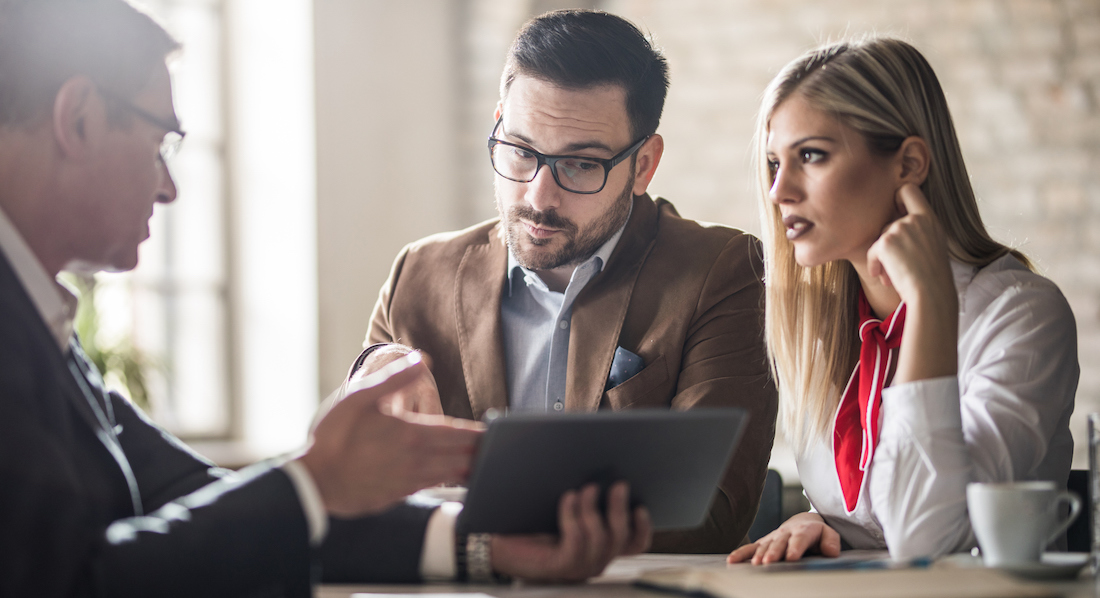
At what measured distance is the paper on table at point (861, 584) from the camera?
890mm

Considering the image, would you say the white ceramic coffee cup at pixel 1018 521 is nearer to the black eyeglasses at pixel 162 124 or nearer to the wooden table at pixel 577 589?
the wooden table at pixel 577 589

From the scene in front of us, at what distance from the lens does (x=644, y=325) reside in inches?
79.0

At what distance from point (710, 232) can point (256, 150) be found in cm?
319

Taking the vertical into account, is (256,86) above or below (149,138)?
above

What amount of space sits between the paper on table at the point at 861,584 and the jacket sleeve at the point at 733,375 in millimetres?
719

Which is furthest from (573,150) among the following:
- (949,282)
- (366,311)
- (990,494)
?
(366,311)

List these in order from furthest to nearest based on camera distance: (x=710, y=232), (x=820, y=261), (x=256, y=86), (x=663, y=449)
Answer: (x=256, y=86) → (x=710, y=232) → (x=820, y=261) → (x=663, y=449)

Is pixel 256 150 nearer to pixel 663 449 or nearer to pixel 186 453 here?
pixel 186 453

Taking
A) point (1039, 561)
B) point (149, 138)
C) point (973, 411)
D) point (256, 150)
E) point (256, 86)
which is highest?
point (256, 86)

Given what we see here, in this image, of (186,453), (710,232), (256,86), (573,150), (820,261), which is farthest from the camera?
(256,86)

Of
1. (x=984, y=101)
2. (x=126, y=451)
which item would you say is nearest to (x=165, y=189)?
(x=126, y=451)

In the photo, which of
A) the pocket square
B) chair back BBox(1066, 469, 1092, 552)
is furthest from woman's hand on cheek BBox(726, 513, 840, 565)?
the pocket square

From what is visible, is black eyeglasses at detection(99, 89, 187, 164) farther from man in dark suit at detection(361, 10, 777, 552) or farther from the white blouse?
the white blouse

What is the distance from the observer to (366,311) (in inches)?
188
